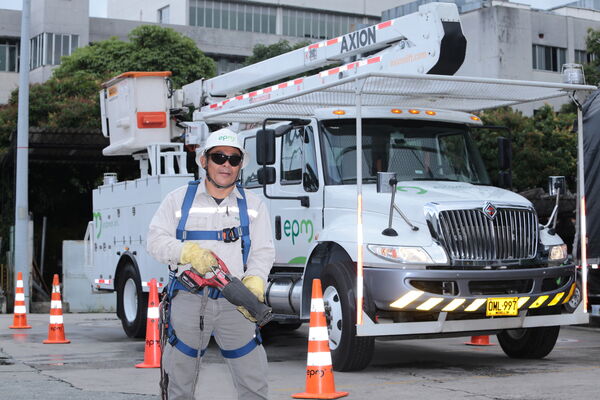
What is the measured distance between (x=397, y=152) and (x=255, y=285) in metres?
5.55

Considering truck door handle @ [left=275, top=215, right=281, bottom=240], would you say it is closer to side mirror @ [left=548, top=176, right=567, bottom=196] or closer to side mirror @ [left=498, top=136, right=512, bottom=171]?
side mirror @ [left=498, top=136, right=512, bottom=171]

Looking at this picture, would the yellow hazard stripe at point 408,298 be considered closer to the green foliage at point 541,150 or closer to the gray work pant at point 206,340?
the gray work pant at point 206,340

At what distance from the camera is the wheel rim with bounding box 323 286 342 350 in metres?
10.2

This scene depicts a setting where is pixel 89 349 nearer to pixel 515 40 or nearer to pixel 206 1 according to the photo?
pixel 515 40

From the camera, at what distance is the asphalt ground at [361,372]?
351 inches

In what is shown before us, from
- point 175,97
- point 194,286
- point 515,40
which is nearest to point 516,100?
point 175,97

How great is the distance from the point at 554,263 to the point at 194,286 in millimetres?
5814

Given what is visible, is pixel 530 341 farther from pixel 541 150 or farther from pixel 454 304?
pixel 541 150

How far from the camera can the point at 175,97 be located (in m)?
15.6

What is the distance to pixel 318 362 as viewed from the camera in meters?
8.42

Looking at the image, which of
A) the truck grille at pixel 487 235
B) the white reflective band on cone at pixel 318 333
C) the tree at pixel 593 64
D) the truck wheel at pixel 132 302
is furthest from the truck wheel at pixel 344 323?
the tree at pixel 593 64

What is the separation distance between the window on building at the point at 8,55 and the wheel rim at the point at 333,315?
2173 inches

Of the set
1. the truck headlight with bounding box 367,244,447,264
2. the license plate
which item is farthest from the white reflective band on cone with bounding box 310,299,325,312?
the license plate

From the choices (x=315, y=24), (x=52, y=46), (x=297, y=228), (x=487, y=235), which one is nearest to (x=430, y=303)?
(x=487, y=235)
